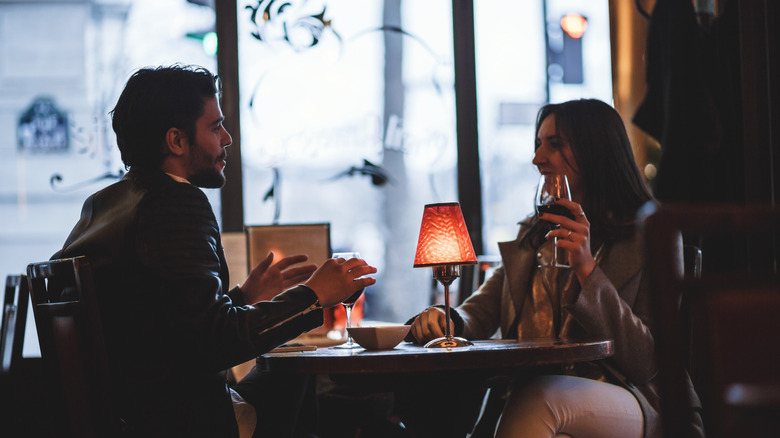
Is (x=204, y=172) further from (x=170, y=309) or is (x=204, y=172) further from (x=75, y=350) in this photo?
(x=75, y=350)

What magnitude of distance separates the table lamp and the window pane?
179cm

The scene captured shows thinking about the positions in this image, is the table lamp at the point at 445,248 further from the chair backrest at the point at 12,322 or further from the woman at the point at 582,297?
the chair backrest at the point at 12,322

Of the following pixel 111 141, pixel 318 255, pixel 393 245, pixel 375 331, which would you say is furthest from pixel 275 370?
pixel 111 141

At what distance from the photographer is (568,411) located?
1.67 metres

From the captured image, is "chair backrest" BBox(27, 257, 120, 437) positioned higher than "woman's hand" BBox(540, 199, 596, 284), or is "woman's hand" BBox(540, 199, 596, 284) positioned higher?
"woman's hand" BBox(540, 199, 596, 284)

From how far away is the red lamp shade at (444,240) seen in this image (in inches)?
69.3

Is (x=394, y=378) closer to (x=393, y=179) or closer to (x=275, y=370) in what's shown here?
(x=275, y=370)

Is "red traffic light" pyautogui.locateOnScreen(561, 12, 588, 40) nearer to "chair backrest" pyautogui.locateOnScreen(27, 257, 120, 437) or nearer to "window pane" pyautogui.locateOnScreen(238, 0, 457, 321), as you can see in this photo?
"window pane" pyautogui.locateOnScreen(238, 0, 457, 321)

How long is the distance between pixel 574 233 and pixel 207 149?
34.1 inches

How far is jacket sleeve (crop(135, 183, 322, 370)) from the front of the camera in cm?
146

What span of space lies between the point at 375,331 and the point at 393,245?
1.92 m

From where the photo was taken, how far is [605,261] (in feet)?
6.73

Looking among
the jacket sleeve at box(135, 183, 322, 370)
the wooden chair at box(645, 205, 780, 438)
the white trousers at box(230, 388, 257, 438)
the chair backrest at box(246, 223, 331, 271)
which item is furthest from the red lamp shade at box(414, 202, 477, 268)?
the chair backrest at box(246, 223, 331, 271)

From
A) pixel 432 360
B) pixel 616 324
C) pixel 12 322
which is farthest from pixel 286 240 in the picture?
pixel 432 360
